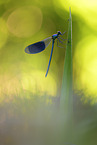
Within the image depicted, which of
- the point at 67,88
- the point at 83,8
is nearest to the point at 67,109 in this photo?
the point at 67,88

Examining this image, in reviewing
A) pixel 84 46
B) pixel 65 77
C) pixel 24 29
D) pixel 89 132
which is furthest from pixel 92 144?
pixel 24 29

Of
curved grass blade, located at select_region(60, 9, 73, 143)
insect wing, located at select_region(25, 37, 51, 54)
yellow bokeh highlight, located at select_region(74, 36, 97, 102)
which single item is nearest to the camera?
curved grass blade, located at select_region(60, 9, 73, 143)

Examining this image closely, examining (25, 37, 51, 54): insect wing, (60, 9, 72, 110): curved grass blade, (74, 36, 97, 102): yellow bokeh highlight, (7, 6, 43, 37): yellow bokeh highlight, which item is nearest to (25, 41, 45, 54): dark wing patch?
(25, 37, 51, 54): insect wing

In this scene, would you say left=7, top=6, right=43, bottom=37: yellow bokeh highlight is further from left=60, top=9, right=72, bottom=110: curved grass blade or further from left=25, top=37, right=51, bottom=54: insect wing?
left=60, top=9, right=72, bottom=110: curved grass blade

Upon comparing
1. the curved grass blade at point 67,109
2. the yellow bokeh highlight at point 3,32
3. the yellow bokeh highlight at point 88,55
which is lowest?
the curved grass blade at point 67,109

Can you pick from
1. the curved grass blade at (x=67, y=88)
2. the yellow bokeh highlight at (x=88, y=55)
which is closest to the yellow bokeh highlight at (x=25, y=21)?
the yellow bokeh highlight at (x=88, y=55)

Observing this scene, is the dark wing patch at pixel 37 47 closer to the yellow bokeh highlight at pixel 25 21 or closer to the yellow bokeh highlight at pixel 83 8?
the yellow bokeh highlight at pixel 25 21

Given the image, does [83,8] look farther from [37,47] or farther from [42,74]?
[42,74]
